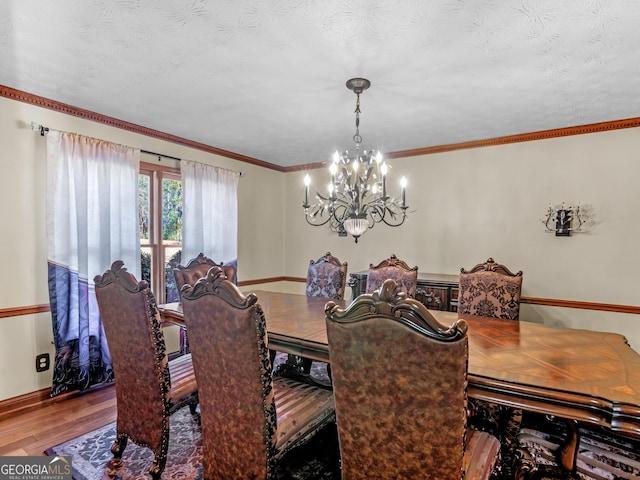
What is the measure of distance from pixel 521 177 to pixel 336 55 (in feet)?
8.43

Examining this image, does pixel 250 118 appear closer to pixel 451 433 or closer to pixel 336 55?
pixel 336 55

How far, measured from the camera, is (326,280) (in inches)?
136

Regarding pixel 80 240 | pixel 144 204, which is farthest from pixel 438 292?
pixel 80 240

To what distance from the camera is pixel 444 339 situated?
1135mm

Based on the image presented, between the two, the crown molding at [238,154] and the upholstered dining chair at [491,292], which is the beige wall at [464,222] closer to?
the crown molding at [238,154]

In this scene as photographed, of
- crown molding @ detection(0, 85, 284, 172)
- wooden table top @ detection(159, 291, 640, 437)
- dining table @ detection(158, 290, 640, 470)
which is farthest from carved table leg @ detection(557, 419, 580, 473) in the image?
crown molding @ detection(0, 85, 284, 172)

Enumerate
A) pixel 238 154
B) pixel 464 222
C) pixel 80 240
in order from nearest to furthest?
1. pixel 80 240
2. pixel 464 222
3. pixel 238 154

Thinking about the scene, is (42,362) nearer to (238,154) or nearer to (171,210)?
(171,210)

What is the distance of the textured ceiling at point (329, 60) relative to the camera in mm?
1704

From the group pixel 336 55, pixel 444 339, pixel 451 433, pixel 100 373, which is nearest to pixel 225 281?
pixel 444 339

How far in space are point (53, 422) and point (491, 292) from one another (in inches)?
133

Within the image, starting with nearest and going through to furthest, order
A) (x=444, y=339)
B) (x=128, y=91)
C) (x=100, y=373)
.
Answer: (x=444, y=339) < (x=128, y=91) < (x=100, y=373)

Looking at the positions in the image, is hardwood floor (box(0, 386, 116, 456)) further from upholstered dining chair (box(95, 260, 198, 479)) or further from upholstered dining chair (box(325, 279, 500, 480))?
upholstered dining chair (box(325, 279, 500, 480))

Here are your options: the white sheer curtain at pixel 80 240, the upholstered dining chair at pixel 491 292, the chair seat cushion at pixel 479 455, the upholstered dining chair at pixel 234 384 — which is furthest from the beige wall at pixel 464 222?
the chair seat cushion at pixel 479 455
